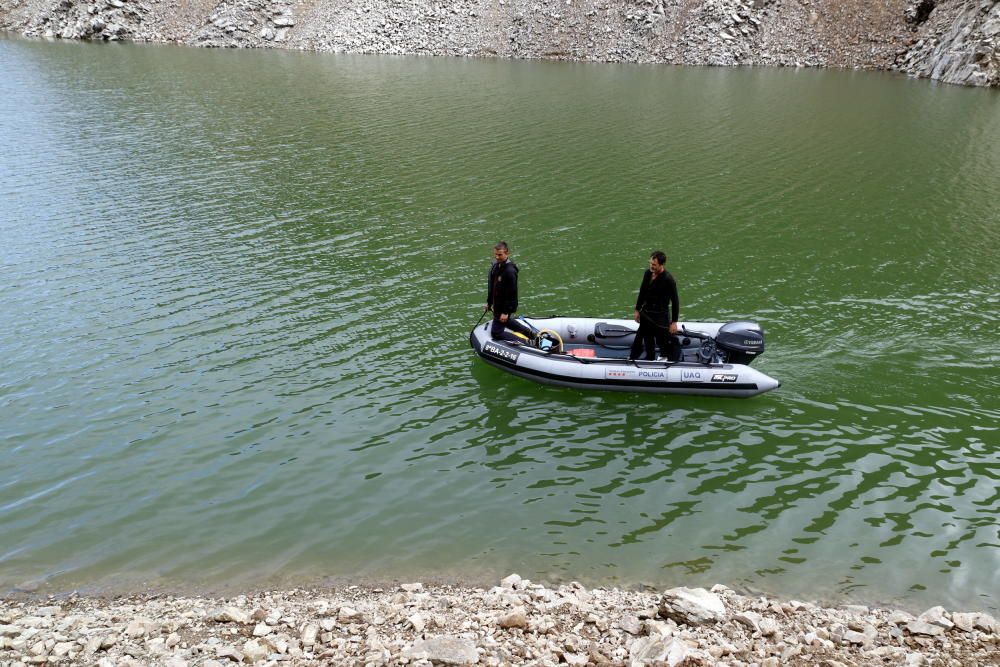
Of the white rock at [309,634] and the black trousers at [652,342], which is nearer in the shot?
the white rock at [309,634]

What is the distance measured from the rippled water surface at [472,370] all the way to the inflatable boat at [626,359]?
1.25 ft

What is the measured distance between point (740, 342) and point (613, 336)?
2707mm

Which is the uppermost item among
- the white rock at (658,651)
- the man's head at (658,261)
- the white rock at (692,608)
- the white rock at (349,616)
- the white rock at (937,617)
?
the man's head at (658,261)

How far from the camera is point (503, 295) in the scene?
14.8 meters

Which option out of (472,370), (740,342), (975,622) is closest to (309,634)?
(975,622)

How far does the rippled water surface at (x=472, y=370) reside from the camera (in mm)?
10320

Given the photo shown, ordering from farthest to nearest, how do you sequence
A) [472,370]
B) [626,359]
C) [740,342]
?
[472,370]
[626,359]
[740,342]

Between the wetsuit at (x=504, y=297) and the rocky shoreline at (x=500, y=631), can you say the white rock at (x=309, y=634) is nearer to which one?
the rocky shoreline at (x=500, y=631)

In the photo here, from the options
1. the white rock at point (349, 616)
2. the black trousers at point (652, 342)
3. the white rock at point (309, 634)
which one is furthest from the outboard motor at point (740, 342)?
the white rock at point (309, 634)

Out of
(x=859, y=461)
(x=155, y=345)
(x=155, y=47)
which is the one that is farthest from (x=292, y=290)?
(x=155, y=47)

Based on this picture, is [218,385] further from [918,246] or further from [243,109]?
[243,109]

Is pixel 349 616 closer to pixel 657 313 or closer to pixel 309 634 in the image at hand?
pixel 309 634

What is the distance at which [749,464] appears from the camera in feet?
40.2

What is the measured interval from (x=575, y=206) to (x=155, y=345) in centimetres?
1608
